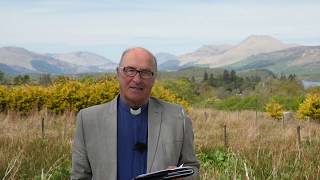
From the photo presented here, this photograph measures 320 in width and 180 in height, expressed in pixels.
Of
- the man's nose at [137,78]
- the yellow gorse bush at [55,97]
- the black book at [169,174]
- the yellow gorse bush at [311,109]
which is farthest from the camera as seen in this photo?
the yellow gorse bush at [311,109]

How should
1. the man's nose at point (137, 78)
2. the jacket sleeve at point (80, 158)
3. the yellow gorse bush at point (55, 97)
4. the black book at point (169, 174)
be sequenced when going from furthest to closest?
the yellow gorse bush at point (55, 97) → the jacket sleeve at point (80, 158) → the man's nose at point (137, 78) → the black book at point (169, 174)

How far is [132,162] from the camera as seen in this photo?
2.35 meters

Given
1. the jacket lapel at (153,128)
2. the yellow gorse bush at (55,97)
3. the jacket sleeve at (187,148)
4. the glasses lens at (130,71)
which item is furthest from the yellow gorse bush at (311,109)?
the glasses lens at (130,71)

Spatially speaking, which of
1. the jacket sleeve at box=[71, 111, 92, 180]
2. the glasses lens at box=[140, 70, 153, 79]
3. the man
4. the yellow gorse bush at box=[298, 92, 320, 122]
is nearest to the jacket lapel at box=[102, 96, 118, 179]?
the man

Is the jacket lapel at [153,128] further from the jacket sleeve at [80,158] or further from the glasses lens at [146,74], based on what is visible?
the jacket sleeve at [80,158]

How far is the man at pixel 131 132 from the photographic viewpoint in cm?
232

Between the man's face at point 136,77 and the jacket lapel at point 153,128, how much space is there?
7cm

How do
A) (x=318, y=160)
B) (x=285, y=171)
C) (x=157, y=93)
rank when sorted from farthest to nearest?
(x=157, y=93) → (x=318, y=160) → (x=285, y=171)

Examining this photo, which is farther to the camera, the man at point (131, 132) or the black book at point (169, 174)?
the man at point (131, 132)

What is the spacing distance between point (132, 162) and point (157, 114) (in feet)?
0.81

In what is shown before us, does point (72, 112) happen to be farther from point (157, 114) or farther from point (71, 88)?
point (157, 114)

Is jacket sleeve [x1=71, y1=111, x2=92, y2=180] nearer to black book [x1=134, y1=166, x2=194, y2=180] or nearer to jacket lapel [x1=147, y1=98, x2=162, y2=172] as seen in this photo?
jacket lapel [x1=147, y1=98, x2=162, y2=172]

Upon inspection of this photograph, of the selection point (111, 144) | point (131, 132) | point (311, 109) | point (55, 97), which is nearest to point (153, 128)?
point (131, 132)

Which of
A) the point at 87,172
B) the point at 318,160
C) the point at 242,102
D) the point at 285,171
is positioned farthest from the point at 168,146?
the point at 242,102
